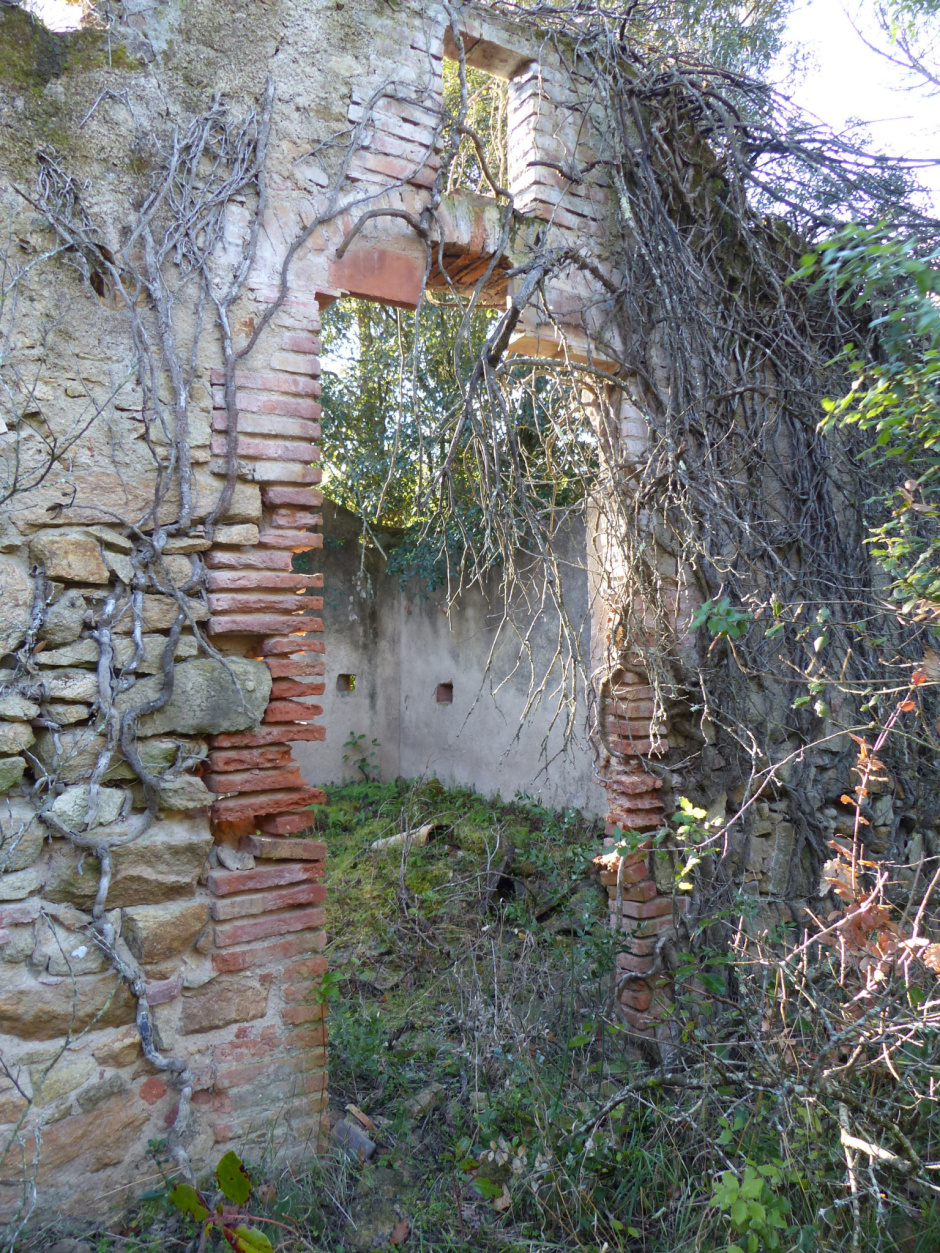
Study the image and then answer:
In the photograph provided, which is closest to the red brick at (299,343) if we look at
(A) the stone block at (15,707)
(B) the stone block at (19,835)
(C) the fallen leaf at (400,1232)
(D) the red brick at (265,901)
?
(A) the stone block at (15,707)

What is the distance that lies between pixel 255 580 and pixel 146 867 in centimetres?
95

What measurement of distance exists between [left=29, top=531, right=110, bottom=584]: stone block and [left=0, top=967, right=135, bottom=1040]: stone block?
3.68ft

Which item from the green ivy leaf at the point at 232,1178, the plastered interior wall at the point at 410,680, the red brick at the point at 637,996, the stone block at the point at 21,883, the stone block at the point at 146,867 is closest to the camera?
the green ivy leaf at the point at 232,1178

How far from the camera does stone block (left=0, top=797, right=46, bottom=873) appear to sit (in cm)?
238

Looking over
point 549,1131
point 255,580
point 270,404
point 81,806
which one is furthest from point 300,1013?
point 270,404

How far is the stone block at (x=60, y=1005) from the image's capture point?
2.35 m

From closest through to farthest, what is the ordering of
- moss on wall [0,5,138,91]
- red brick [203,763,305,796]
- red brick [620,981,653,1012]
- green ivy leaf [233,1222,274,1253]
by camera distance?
Result: green ivy leaf [233,1222,274,1253] → moss on wall [0,5,138,91] → red brick [203,763,305,796] → red brick [620,981,653,1012]

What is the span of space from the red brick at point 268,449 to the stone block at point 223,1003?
1676 millimetres

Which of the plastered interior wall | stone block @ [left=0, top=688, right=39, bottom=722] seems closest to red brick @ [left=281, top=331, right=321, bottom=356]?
stone block @ [left=0, top=688, right=39, bottom=722]

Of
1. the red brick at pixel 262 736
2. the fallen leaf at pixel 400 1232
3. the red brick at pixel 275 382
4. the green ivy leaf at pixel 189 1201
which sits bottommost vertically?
the fallen leaf at pixel 400 1232

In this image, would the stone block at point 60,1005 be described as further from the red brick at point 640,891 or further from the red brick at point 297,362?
the red brick at point 640,891

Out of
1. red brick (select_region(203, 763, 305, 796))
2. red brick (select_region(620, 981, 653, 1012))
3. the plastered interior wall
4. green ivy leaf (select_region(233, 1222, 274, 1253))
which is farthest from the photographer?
the plastered interior wall

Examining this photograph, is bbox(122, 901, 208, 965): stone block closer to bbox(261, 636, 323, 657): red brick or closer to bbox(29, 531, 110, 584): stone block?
bbox(261, 636, 323, 657): red brick

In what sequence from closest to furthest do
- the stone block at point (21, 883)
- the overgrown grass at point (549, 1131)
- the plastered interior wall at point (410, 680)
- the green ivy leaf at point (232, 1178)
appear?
the green ivy leaf at point (232, 1178), the overgrown grass at point (549, 1131), the stone block at point (21, 883), the plastered interior wall at point (410, 680)
